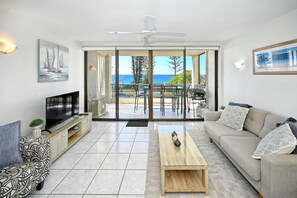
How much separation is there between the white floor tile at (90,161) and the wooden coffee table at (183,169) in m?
1.13

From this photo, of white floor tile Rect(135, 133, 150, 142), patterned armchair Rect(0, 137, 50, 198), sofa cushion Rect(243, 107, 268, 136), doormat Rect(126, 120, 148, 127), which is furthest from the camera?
doormat Rect(126, 120, 148, 127)

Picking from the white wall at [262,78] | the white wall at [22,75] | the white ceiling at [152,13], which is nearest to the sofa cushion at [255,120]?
the white wall at [262,78]

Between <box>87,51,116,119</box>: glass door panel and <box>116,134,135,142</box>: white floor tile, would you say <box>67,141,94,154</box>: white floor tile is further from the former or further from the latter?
<box>87,51,116,119</box>: glass door panel

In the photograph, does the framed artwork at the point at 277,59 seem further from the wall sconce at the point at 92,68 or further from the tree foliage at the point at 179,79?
the wall sconce at the point at 92,68

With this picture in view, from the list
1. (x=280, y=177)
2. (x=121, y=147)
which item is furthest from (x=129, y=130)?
(x=280, y=177)

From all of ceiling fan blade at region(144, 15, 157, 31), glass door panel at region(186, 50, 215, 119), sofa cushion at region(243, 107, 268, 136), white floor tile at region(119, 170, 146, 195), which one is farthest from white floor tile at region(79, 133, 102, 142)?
→ sofa cushion at region(243, 107, 268, 136)

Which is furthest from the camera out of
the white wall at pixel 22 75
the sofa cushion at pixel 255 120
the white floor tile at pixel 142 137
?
the white floor tile at pixel 142 137

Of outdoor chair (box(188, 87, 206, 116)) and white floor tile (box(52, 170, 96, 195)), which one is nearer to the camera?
white floor tile (box(52, 170, 96, 195))

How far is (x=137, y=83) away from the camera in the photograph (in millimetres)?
6582

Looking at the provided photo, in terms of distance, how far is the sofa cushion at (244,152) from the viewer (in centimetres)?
231

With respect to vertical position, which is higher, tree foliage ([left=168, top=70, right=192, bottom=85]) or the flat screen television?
tree foliage ([left=168, top=70, right=192, bottom=85])

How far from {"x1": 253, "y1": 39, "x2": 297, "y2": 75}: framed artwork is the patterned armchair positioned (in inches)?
152

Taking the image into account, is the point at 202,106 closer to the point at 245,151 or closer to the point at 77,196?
Answer: the point at 245,151

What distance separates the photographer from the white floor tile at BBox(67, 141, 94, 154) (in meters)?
3.92
